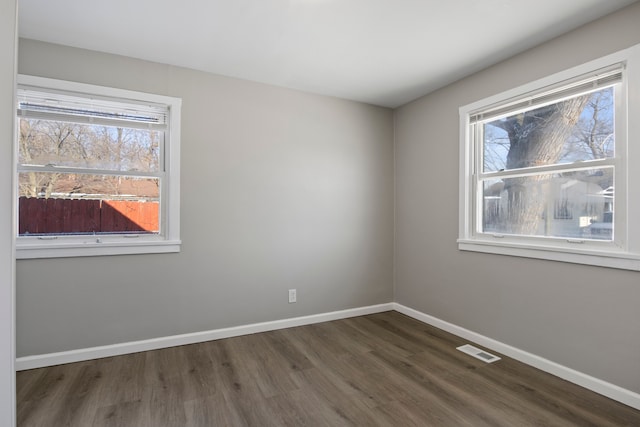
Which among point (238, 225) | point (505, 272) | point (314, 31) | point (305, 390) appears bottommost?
point (305, 390)

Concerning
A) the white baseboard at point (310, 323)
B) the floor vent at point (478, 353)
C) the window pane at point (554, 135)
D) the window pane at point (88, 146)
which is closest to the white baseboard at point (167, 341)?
the white baseboard at point (310, 323)

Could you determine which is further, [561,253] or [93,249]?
[93,249]

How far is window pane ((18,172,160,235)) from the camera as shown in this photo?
2.46 metres

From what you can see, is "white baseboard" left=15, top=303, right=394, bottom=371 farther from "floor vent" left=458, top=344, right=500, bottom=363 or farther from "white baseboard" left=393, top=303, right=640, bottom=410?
"floor vent" left=458, top=344, right=500, bottom=363

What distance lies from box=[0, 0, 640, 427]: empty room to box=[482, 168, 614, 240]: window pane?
0.06ft

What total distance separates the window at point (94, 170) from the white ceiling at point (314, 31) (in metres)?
0.43

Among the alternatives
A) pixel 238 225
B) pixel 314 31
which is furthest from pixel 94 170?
pixel 314 31

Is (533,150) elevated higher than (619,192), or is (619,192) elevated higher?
(533,150)

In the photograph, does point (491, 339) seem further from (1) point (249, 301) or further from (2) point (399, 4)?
(2) point (399, 4)

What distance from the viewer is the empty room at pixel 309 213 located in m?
1.99

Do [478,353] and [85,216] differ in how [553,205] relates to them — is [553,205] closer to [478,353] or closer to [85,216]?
[478,353]

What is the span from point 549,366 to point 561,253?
2.78 ft

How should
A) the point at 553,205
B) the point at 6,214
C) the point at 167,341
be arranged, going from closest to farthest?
the point at 6,214
the point at 553,205
the point at 167,341

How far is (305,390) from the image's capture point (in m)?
2.14
